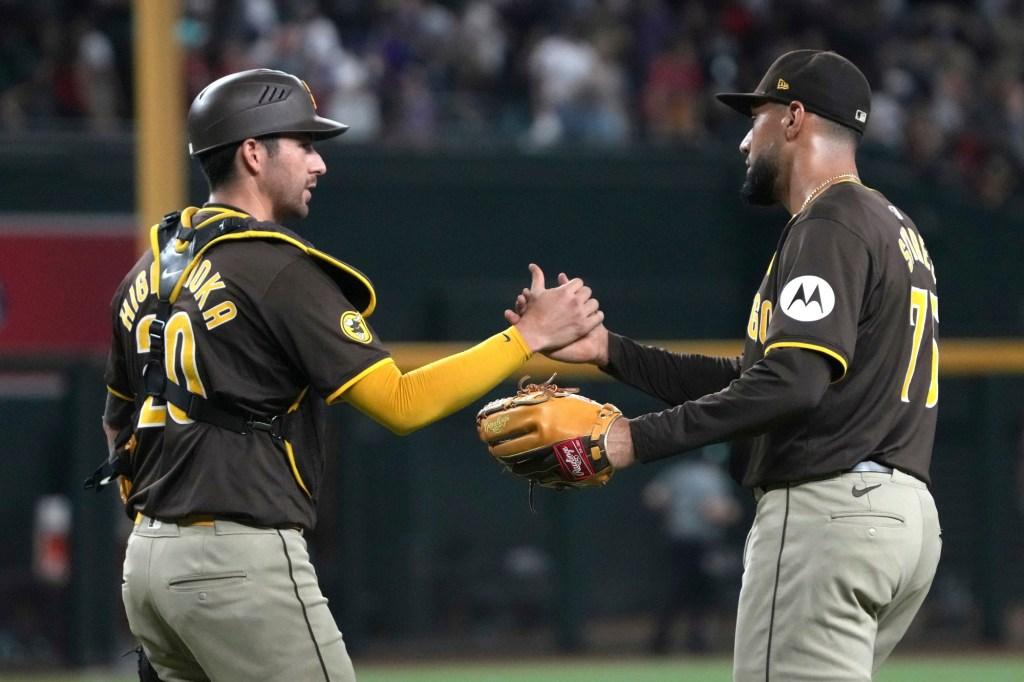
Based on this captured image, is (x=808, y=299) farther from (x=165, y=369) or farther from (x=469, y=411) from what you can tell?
(x=469, y=411)

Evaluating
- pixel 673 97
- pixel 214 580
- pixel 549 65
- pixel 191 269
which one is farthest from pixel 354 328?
pixel 673 97

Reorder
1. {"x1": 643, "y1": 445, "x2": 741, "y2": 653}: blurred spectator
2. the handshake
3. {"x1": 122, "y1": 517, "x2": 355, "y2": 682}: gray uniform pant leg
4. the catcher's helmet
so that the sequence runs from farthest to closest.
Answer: {"x1": 643, "y1": 445, "x2": 741, "y2": 653}: blurred spectator < the handshake < the catcher's helmet < {"x1": 122, "y1": 517, "x2": 355, "y2": 682}: gray uniform pant leg

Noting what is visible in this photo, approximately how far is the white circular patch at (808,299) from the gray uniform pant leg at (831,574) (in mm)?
420

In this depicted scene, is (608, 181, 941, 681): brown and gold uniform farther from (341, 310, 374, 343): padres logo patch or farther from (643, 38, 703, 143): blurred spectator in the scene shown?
(643, 38, 703, 143): blurred spectator

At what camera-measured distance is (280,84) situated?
146 inches

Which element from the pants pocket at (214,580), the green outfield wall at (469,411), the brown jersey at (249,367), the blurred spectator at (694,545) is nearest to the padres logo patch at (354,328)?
the brown jersey at (249,367)

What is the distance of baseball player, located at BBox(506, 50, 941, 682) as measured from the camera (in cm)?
347

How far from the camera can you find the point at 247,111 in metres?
3.63

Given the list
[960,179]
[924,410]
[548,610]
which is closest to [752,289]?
[960,179]

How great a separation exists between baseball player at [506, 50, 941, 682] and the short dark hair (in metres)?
1.10

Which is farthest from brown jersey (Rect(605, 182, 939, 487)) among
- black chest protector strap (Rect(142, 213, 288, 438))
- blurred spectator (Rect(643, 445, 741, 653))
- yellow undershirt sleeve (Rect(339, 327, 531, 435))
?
blurred spectator (Rect(643, 445, 741, 653))

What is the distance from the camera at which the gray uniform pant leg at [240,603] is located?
3.35m

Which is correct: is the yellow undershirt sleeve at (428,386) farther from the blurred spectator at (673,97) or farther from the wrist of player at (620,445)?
the blurred spectator at (673,97)

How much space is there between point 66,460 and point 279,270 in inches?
293
